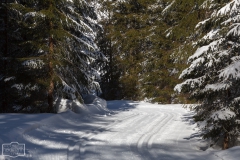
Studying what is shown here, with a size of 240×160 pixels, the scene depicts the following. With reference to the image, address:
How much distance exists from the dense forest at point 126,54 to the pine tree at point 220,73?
0.03m

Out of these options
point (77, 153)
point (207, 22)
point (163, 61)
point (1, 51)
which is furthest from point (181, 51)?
point (163, 61)

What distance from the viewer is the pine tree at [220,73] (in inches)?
264

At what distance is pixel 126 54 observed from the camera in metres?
27.4

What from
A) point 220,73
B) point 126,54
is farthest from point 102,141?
point 126,54

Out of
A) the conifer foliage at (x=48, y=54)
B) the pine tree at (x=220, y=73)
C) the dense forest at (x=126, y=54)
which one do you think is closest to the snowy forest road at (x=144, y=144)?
the dense forest at (x=126, y=54)

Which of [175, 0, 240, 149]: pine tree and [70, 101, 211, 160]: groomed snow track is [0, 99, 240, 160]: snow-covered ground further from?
[175, 0, 240, 149]: pine tree

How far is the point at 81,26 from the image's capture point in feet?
40.1

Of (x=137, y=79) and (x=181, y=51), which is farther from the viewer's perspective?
(x=137, y=79)

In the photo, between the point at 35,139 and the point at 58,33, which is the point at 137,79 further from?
the point at 35,139

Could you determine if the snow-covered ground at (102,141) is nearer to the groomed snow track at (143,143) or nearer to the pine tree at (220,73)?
the groomed snow track at (143,143)

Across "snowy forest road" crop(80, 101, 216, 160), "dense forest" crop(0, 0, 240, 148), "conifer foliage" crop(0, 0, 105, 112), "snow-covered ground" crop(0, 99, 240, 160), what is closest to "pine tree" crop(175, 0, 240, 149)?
"dense forest" crop(0, 0, 240, 148)

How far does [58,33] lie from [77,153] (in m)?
6.51

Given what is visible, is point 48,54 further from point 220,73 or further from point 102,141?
point 220,73

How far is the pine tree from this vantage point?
6703 mm
